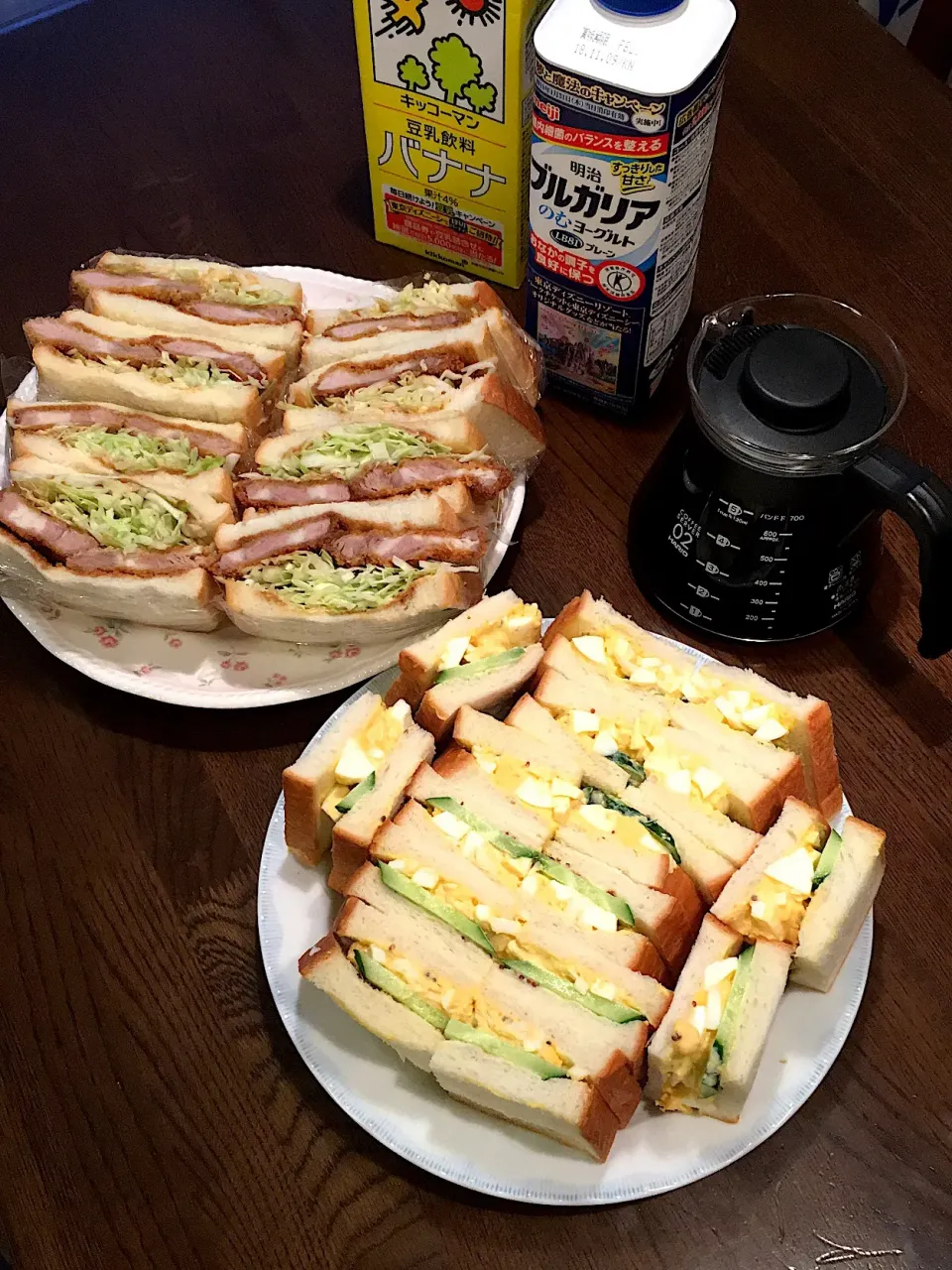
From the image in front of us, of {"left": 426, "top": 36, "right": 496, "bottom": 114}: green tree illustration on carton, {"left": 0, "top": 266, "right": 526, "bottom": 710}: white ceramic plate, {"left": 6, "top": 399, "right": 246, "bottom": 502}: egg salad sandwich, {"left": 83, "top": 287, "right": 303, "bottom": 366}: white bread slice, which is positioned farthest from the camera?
{"left": 83, "top": 287, "right": 303, "bottom": 366}: white bread slice

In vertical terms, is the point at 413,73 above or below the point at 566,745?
above

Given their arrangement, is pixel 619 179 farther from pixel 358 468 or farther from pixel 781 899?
pixel 781 899

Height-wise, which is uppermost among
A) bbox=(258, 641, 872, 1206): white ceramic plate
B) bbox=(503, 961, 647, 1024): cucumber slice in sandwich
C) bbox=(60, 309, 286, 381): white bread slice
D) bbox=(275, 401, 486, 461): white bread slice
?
bbox=(60, 309, 286, 381): white bread slice

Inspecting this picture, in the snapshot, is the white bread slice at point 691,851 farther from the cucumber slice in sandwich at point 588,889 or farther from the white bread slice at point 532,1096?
the white bread slice at point 532,1096

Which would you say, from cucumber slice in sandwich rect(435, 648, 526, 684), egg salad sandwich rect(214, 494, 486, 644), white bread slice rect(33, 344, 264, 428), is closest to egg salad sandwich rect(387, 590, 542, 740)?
cucumber slice in sandwich rect(435, 648, 526, 684)

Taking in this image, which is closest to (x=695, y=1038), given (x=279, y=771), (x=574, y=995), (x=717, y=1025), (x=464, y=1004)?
(x=717, y=1025)

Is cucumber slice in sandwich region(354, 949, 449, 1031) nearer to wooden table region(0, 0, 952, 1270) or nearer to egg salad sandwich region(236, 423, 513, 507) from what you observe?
wooden table region(0, 0, 952, 1270)

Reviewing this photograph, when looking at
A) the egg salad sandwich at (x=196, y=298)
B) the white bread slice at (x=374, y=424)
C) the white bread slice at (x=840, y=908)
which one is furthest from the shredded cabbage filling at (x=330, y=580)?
the white bread slice at (x=840, y=908)
